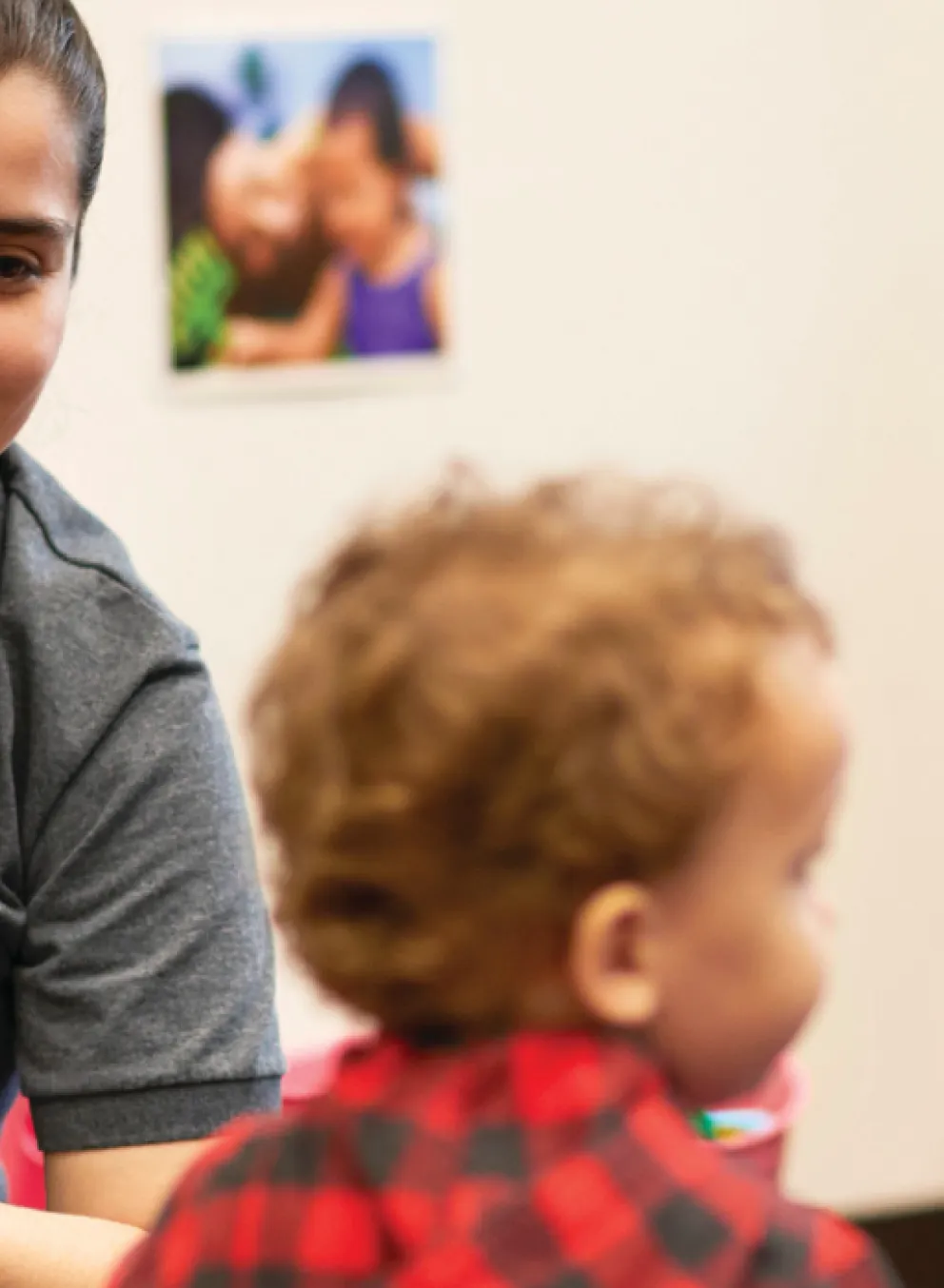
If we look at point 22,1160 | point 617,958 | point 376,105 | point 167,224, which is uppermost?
point 376,105

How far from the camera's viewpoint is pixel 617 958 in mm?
621

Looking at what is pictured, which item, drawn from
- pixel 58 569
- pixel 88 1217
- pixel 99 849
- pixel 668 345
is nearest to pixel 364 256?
pixel 668 345

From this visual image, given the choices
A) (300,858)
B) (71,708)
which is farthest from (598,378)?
(300,858)

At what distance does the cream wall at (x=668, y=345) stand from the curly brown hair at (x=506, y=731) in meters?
1.32

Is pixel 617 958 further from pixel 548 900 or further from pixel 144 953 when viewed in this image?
pixel 144 953

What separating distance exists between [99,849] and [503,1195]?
49cm

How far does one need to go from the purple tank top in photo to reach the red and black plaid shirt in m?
1.42

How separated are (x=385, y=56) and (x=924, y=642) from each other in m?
0.91

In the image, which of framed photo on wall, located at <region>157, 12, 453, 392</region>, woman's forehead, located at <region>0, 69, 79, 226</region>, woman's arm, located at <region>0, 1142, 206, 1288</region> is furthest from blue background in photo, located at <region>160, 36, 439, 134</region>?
woman's arm, located at <region>0, 1142, 206, 1288</region>

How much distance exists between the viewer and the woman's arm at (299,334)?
1.94 metres

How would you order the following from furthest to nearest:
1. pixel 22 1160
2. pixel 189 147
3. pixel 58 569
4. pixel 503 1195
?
pixel 189 147, pixel 22 1160, pixel 58 569, pixel 503 1195

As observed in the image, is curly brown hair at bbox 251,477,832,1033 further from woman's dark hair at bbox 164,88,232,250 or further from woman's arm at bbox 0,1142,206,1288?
woman's dark hair at bbox 164,88,232,250

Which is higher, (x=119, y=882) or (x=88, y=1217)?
(x=119, y=882)

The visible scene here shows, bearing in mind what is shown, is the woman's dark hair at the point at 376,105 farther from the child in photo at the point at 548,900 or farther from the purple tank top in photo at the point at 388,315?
the child in photo at the point at 548,900
